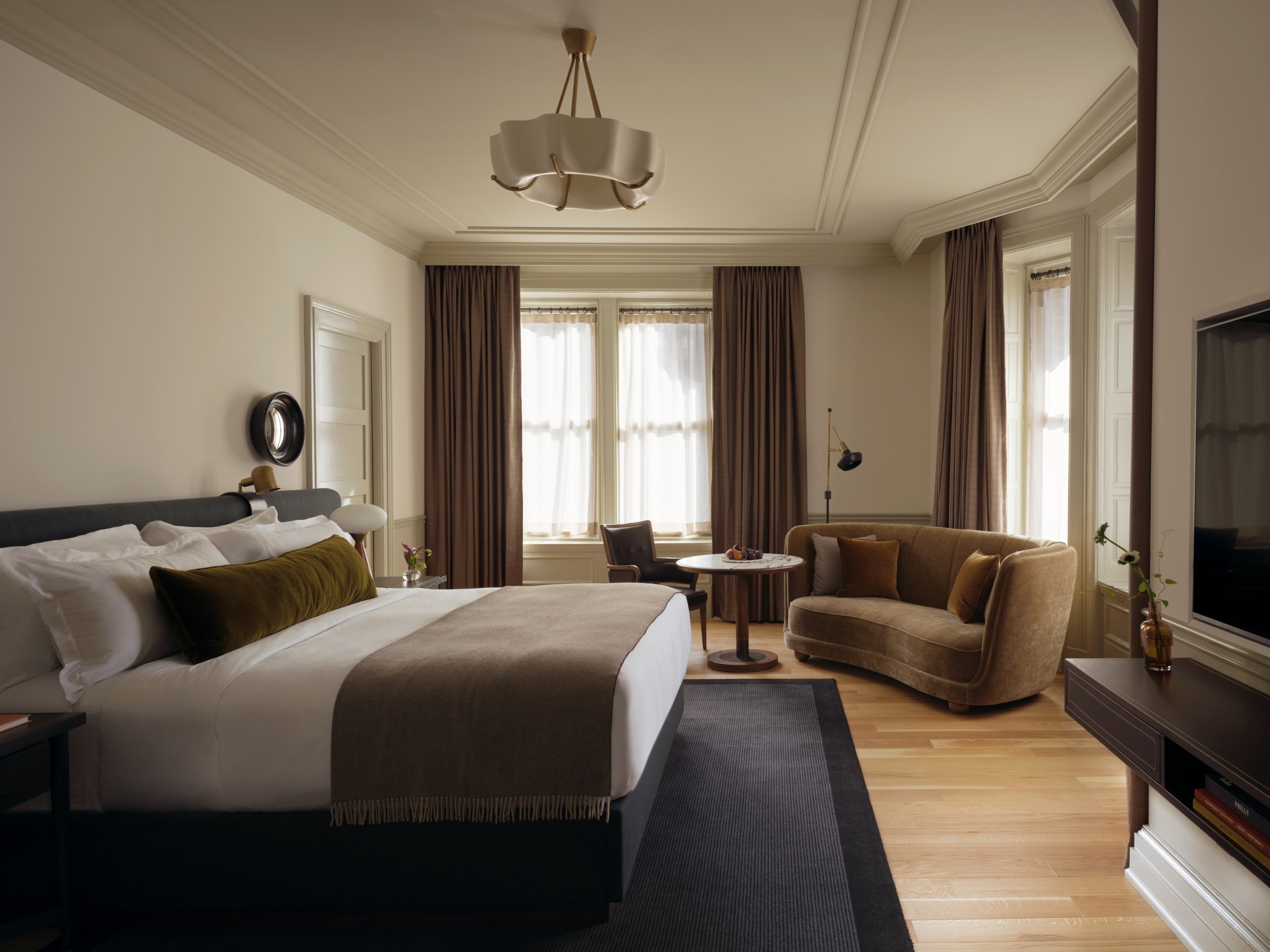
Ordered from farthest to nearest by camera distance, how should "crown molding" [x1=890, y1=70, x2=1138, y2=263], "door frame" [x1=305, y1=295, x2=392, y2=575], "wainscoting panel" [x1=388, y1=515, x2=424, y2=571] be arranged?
"wainscoting panel" [x1=388, y1=515, x2=424, y2=571]
"door frame" [x1=305, y1=295, x2=392, y2=575]
"crown molding" [x1=890, y1=70, x2=1138, y2=263]

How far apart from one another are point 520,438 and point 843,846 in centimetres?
415

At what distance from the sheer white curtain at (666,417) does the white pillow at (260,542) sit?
11.3ft

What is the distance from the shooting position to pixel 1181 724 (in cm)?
186

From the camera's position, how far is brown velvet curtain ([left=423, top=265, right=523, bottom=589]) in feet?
20.0

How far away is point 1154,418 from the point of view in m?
2.45

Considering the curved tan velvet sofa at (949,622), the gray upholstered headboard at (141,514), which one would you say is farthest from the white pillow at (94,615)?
the curved tan velvet sofa at (949,622)

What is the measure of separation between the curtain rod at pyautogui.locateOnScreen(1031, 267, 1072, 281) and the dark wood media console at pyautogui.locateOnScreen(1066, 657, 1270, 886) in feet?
11.0

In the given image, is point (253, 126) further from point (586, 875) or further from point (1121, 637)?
point (1121, 637)

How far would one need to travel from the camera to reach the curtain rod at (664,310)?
638cm

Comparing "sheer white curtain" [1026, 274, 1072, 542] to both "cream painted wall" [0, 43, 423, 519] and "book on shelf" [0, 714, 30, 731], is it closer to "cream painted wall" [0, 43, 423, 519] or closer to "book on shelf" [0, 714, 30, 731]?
"cream painted wall" [0, 43, 423, 519]

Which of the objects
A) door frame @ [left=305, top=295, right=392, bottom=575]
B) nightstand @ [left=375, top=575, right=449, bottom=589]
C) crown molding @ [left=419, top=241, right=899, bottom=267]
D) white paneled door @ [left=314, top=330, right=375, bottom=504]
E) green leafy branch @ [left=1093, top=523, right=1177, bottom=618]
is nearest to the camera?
green leafy branch @ [left=1093, top=523, right=1177, bottom=618]

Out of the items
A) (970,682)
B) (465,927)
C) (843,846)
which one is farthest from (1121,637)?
(465,927)

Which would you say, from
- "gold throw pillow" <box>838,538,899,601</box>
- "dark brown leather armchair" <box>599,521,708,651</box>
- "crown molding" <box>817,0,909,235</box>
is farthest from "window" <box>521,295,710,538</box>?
"crown molding" <box>817,0,909,235</box>

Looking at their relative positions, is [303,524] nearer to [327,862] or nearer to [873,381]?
[327,862]
